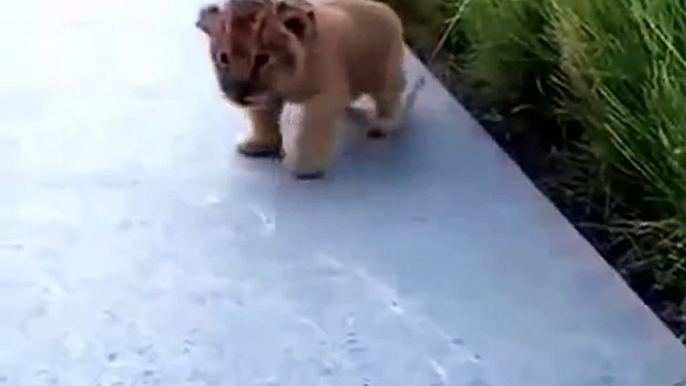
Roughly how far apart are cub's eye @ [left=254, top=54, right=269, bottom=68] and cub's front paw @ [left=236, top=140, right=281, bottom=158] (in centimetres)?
22

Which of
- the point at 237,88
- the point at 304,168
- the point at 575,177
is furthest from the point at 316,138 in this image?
the point at 575,177

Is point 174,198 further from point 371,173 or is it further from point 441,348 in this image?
point 441,348

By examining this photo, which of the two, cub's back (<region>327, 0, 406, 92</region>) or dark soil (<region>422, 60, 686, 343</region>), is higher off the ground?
cub's back (<region>327, 0, 406, 92</region>)

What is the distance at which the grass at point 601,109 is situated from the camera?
186cm

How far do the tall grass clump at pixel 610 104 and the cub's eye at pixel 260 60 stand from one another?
378mm

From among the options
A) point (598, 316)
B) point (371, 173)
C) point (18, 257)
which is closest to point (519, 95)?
point (371, 173)

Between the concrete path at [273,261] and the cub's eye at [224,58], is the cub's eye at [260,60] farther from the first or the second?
the concrete path at [273,261]

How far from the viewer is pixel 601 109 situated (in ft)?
6.69

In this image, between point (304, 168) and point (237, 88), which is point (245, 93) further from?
point (304, 168)

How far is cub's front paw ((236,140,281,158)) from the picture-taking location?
7.31 ft

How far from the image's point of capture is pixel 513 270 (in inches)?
75.7

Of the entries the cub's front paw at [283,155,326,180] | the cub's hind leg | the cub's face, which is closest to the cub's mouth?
the cub's face

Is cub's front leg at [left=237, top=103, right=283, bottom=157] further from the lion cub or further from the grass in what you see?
the grass

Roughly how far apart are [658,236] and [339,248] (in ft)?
1.33
